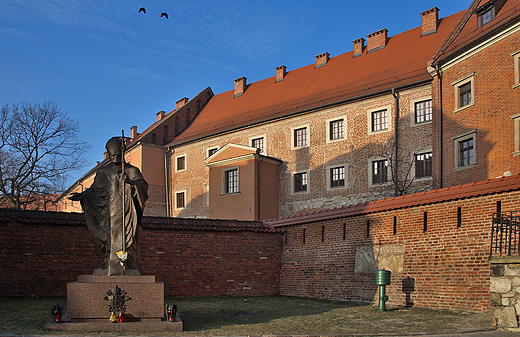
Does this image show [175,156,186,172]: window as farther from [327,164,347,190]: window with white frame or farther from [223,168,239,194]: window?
[327,164,347,190]: window with white frame

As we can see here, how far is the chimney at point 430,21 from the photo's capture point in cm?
2847

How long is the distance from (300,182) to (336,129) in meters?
3.85

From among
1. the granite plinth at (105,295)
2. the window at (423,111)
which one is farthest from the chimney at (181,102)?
the granite plinth at (105,295)

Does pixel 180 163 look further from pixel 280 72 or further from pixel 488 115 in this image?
pixel 488 115

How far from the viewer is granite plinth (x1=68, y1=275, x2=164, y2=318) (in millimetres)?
7918

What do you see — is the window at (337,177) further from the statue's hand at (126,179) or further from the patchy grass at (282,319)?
the statue's hand at (126,179)

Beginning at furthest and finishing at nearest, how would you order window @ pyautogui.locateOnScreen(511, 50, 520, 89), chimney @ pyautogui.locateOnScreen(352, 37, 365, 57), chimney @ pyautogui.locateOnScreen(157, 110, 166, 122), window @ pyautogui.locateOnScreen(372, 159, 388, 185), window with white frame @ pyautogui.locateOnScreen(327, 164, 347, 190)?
chimney @ pyautogui.locateOnScreen(157, 110, 166, 122)
chimney @ pyautogui.locateOnScreen(352, 37, 365, 57)
window with white frame @ pyautogui.locateOnScreen(327, 164, 347, 190)
window @ pyautogui.locateOnScreen(372, 159, 388, 185)
window @ pyautogui.locateOnScreen(511, 50, 520, 89)

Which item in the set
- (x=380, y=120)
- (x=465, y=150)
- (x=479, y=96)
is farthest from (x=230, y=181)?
(x=479, y=96)

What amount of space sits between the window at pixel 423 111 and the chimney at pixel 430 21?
5.82 m

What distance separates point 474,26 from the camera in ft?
66.9

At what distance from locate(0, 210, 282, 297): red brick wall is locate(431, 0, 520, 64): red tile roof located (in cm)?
1112

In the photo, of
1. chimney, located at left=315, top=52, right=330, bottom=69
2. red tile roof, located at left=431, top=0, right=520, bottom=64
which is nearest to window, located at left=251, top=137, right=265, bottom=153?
chimney, located at left=315, top=52, right=330, bottom=69

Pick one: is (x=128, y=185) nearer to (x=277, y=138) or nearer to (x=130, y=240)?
(x=130, y=240)

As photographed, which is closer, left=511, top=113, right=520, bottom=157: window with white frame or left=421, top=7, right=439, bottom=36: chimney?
left=511, top=113, right=520, bottom=157: window with white frame
